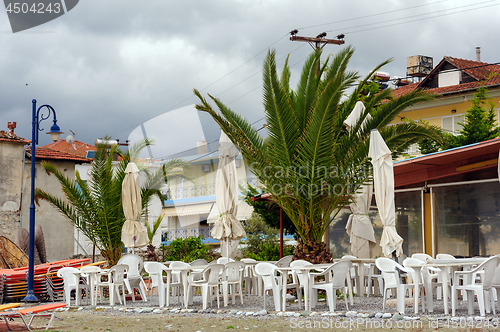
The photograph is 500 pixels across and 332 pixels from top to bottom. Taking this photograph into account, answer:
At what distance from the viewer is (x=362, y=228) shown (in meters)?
12.0

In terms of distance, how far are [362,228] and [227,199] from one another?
129 inches


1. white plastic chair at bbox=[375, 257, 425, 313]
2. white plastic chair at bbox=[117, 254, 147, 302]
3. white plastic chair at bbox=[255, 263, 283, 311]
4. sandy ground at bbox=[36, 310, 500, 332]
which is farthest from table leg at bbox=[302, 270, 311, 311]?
white plastic chair at bbox=[117, 254, 147, 302]

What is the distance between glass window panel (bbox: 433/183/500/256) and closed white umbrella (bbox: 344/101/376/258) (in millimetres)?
2733

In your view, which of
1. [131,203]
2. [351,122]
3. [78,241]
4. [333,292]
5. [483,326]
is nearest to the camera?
[483,326]

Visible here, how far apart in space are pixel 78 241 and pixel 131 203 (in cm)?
1389

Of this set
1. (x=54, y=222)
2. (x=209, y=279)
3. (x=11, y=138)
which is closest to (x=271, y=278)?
(x=209, y=279)

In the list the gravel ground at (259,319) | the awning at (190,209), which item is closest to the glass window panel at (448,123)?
the awning at (190,209)

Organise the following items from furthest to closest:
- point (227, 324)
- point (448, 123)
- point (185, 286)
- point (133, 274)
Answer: point (448, 123), point (133, 274), point (185, 286), point (227, 324)

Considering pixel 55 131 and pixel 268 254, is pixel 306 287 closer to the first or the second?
pixel 55 131

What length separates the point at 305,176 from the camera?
1073 cm

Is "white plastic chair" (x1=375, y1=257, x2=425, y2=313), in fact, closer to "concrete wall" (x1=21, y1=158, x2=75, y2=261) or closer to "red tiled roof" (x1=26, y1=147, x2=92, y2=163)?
"concrete wall" (x1=21, y1=158, x2=75, y2=261)

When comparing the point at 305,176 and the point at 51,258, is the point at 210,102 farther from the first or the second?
the point at 51,258

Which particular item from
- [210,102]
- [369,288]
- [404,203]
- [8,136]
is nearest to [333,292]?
[369,288]

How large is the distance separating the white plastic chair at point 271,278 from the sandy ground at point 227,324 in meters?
0.78
